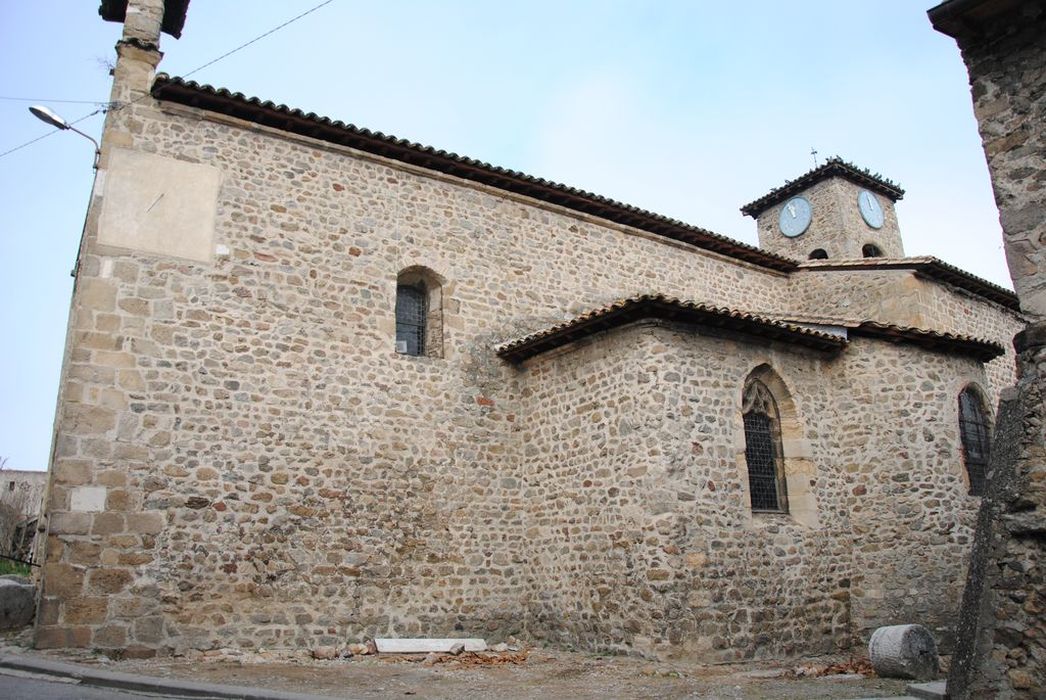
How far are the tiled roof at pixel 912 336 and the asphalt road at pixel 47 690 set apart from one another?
33.2 feet

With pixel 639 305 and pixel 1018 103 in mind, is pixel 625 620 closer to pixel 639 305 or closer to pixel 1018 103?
pixel 639 305

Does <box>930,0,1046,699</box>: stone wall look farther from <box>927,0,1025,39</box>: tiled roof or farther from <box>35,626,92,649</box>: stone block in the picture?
<box>35,626,92,649</box>: stone block

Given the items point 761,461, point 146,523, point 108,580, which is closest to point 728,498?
point 761,461

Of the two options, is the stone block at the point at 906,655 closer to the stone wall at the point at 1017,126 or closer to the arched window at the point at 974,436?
the stone wall at the point at 1017,126

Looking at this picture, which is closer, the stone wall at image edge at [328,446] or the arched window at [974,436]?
the stone wall at image edge at [328,446]

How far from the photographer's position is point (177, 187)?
10.4m

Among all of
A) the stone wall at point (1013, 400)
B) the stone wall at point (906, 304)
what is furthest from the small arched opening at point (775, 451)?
the stone wall at point (1013, 400)

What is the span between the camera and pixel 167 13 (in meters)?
12.0

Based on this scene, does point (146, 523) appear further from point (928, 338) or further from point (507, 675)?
point (928, 338)

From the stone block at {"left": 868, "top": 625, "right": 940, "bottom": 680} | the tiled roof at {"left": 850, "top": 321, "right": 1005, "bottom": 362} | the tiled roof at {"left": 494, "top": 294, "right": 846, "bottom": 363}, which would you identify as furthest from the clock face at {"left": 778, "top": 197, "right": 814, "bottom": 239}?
the stone block at {"left": 868, "top": 625, "right": 940, "bottom": 680}

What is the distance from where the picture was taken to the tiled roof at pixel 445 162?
35.1ft

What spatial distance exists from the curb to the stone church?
0.99 meters

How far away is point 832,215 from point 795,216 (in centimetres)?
140

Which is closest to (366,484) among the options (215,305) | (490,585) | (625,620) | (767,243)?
(490,585)
